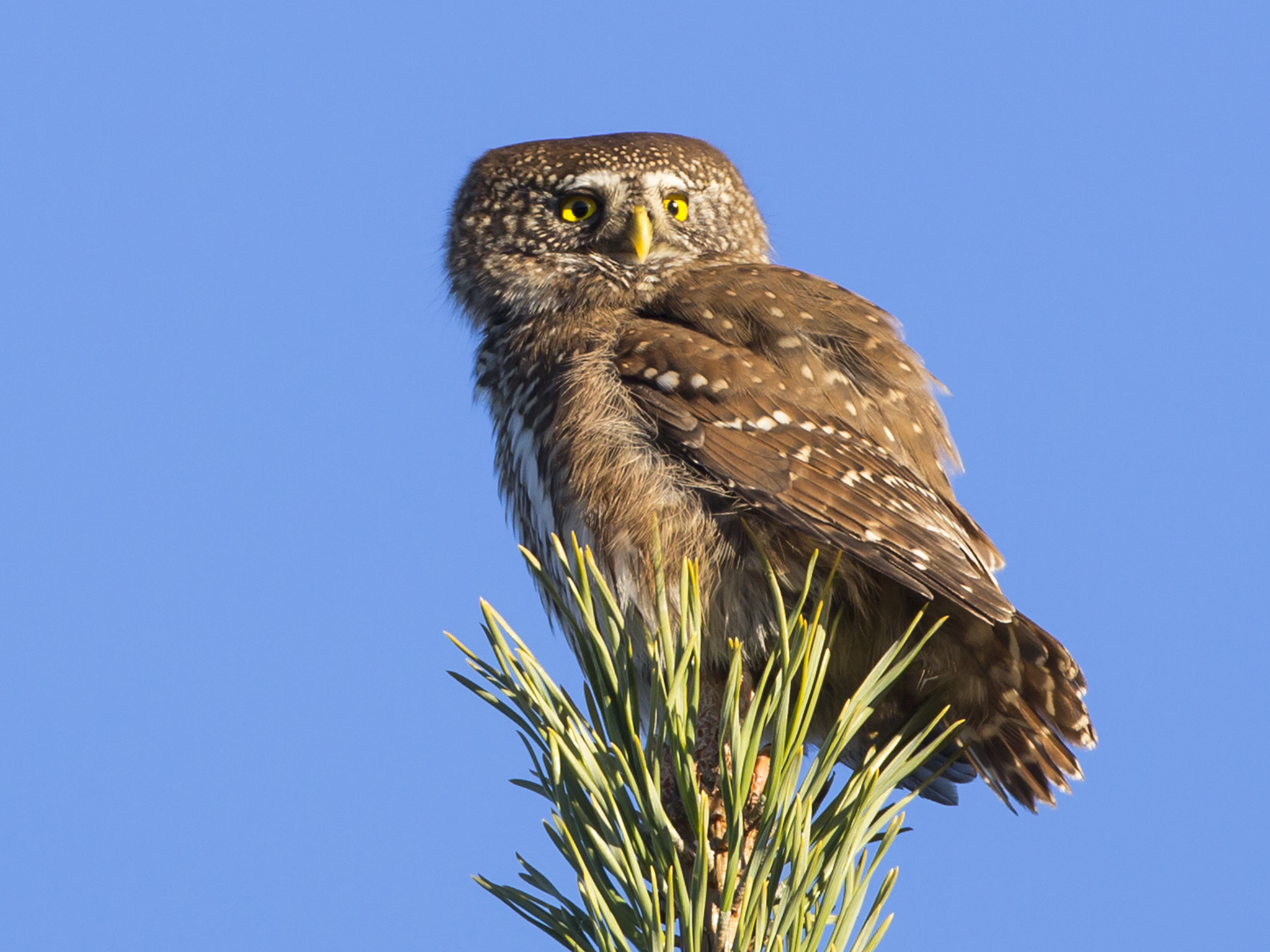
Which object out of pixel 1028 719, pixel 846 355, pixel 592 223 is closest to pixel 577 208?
pixel 592 223

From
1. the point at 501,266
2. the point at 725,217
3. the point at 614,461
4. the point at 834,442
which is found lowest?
the point at 614,461

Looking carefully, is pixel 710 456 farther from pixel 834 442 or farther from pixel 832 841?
pixel 832 841

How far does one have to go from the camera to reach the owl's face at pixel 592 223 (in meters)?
4.21

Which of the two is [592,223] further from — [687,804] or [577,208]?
[687,804]

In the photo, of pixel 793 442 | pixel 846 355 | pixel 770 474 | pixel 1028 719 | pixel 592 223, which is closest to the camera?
pixel 1028 719

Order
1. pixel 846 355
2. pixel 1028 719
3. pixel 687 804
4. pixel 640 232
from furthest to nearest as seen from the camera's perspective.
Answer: pixel 640 232, pixel 846 355, pixel 1028 719, pixel 687 804

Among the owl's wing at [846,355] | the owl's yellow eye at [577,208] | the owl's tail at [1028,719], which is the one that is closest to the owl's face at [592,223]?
the owl's yellow eye at [577,208]

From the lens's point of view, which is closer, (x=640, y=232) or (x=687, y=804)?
(x=687, y=804)

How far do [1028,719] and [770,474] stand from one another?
2.59ft

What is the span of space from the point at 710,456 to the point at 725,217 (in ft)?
5.43

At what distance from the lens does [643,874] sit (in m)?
2.26

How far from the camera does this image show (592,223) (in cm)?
439

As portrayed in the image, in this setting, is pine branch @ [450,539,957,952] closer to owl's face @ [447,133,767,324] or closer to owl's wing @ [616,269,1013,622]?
owl's wing @ [616,269,1013,622]

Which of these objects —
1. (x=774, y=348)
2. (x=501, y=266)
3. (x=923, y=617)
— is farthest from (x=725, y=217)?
(x=923, y=617)
